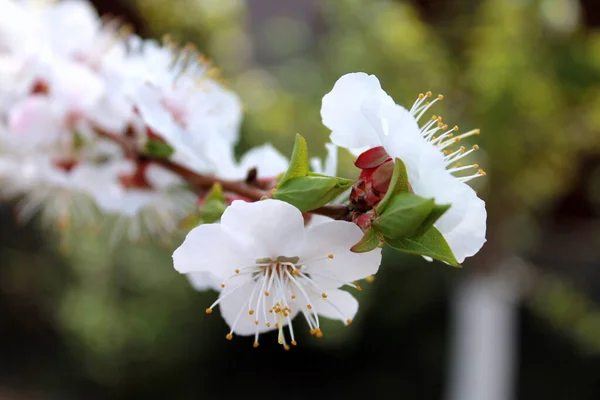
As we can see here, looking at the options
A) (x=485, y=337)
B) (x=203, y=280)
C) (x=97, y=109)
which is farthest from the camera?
(x=485, y=337)

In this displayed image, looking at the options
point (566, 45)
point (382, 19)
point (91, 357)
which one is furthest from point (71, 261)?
point (566, 45)

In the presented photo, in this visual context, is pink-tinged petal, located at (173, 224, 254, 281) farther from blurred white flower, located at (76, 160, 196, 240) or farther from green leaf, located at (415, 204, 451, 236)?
blurred white flower, located at (76, 160, 196, 240)

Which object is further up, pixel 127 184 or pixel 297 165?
pixel 127 184

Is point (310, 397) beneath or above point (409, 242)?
above

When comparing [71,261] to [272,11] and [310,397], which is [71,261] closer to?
[310,397]

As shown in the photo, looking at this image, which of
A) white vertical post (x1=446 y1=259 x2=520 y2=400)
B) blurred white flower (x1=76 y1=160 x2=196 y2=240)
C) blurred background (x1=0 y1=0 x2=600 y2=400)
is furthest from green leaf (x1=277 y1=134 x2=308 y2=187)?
white vertical post (x1=446 y1=259 x2=520 y2=400)

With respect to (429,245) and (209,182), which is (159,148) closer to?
(209,182)

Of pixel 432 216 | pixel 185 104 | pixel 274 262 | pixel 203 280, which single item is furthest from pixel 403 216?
pixel 185 104

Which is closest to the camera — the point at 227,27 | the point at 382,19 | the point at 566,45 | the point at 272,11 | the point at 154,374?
the point at 566,45
